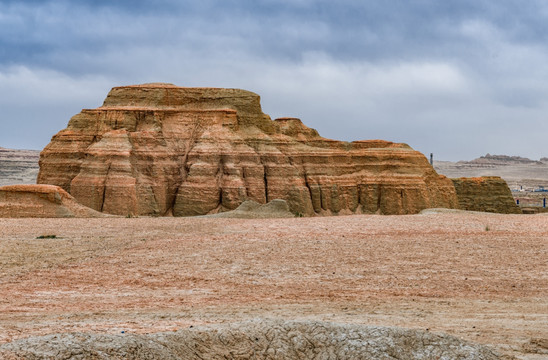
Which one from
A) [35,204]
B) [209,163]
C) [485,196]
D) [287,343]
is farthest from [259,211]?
[287,343]

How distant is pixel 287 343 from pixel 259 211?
102ft

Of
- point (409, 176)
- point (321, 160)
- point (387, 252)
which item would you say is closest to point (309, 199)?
point (321, 160)

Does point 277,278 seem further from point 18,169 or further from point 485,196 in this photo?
point 18,169

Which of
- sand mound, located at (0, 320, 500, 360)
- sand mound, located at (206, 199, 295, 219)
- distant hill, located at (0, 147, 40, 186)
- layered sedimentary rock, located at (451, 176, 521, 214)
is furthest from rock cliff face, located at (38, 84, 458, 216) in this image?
distant hill, located at (0, 147, 40, 186)

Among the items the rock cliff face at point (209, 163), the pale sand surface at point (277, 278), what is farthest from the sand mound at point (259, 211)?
the pale sand surface at point (277, 278)

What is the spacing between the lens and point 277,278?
17672 millimetres

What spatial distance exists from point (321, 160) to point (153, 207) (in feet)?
41.4

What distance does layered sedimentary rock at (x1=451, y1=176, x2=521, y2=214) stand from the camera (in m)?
56.8

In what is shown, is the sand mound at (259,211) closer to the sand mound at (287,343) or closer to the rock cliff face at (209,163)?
the rock cliff face at (209,163)

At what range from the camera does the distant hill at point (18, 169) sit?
130m

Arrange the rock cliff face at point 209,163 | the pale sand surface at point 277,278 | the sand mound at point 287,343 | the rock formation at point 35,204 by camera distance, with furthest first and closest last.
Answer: the rock cliff face at point 209,163 < the rock formation at point 35,204 < the pale sand surface at point 277,278 < the sand mound at point 287,343

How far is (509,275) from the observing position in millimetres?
18047

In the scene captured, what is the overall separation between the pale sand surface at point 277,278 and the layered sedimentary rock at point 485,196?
26.8m

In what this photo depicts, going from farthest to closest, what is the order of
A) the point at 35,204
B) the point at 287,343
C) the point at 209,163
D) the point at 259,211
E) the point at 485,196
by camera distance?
the point at 485,196, the point at 209,163, the point at 259,211, the point at 35,204, the point at 287,343
